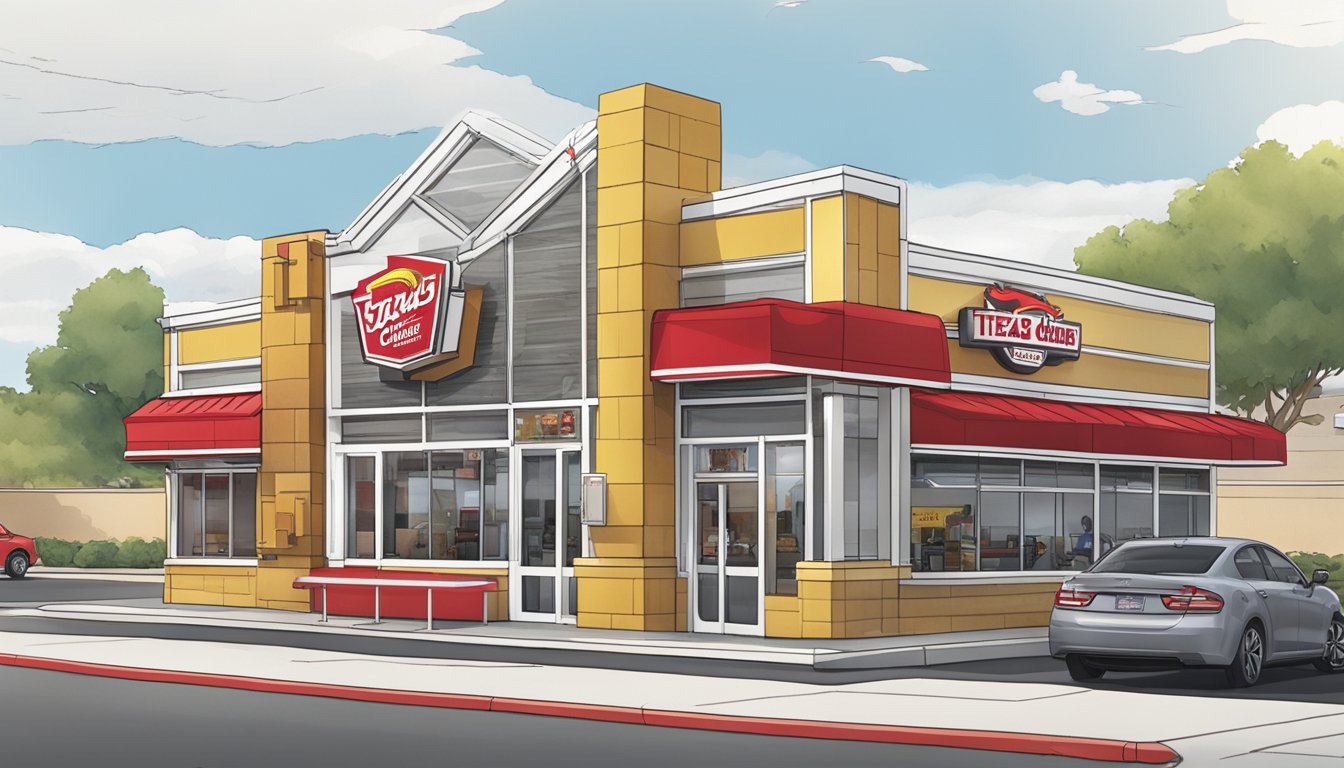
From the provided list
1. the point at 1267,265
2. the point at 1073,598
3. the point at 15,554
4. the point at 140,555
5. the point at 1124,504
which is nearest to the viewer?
the point at 1073,598

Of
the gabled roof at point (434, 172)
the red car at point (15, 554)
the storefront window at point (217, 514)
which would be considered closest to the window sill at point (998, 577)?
the gabled roof at point (434, 172)

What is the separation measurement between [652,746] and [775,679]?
228 inches

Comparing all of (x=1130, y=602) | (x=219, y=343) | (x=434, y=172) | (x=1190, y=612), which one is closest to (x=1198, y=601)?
(x=1190, y=612)

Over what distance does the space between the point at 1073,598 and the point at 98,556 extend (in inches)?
1657

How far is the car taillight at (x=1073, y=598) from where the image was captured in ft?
60.1

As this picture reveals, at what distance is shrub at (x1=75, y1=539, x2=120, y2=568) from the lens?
5400cm

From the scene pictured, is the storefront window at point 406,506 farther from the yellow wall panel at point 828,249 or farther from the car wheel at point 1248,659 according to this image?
the car wheel at point 1248,659

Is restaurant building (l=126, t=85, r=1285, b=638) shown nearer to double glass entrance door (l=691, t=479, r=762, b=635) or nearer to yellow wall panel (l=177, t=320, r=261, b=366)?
double glass entrance door (l=691, t=479, r=762, b=635)

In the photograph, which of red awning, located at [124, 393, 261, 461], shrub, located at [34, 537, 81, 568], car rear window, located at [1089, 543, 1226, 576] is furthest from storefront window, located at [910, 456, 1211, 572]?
shrub, located at [34, 537, 81, 568]

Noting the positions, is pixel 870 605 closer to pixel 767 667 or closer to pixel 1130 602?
pixel 767 667

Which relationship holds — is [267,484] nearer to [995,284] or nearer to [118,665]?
[118,665]

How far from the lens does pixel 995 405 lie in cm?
2630

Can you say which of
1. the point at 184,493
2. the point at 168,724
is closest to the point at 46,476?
the point at 184,493

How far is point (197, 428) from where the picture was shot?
31766mm
